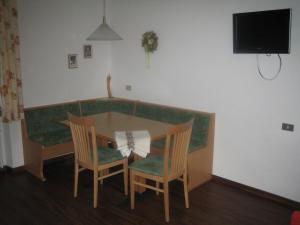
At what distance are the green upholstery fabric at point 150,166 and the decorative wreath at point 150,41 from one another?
5.67ft

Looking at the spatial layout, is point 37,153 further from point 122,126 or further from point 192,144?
point 192,144

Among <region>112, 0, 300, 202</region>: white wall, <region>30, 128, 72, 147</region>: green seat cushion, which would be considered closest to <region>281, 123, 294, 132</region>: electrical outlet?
<region>112, 0, 300, 202</region>: white wall

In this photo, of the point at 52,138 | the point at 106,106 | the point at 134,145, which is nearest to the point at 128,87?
the point at 106,106

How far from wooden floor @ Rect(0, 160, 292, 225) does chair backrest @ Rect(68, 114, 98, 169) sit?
49cm

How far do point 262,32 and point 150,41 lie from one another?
165cm

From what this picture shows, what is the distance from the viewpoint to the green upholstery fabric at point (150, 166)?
117 inches

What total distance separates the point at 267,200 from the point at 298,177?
446 millimetres

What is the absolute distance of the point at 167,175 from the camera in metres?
2.94

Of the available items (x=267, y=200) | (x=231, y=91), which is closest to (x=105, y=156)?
(x=231, y=91)

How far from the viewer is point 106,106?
4.93 meters

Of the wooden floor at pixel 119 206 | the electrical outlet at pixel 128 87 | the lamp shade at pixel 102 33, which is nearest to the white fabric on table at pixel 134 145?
the wooden floor at pixel 119 206

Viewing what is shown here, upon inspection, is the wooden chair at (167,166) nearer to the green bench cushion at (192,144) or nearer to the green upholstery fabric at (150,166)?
the green upholstery fabric at (150,166)

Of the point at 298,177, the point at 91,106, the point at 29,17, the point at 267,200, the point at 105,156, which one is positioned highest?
the point at 29,17

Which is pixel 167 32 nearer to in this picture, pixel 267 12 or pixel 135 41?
pixel 135 41
